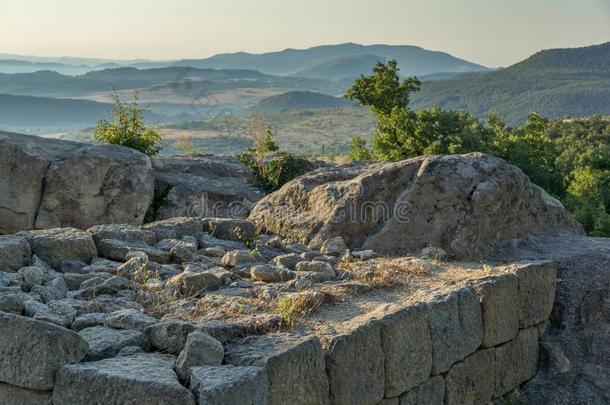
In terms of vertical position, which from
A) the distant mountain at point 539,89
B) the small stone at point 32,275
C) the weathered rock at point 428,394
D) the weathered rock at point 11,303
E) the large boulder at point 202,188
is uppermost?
the weathered rock at point 11,303

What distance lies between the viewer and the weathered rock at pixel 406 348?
6426mm

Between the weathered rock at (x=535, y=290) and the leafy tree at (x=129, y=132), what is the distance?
1008cm

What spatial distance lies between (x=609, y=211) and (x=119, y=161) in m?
12.0

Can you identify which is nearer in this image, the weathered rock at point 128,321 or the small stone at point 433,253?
the weathered rock at point 128,321

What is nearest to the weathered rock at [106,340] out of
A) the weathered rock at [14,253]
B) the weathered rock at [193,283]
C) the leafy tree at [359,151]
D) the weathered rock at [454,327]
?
the weathered rock at [193,283]

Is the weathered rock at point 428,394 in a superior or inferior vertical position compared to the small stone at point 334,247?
inferior

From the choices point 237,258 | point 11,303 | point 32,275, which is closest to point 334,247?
point 237,258

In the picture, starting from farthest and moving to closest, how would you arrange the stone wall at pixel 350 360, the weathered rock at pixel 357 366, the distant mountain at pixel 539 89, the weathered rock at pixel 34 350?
the distant mountain at pixel 539 89 → the weathered rock at pixel 357 366 → the weathered rock at pixel 34 350 → the stone wall at pixel 350 360

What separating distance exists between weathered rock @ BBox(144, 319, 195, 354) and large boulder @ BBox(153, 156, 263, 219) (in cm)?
678

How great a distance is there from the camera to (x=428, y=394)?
6906 mm

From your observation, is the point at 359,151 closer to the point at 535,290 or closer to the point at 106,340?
the point at 535,290

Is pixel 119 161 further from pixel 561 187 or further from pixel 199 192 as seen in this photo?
pixel 561 187

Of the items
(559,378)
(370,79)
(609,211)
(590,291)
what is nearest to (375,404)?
(559,378)

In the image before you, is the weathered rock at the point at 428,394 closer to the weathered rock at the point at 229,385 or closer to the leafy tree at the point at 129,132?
the weathered rock at the point at 229,385
